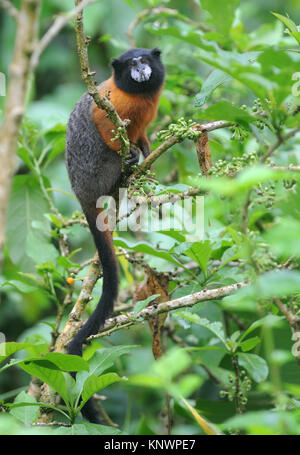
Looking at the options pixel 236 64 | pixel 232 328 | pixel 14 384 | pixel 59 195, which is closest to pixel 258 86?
pixel 236 64

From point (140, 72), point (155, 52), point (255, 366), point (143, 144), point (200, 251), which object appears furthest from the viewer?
point (155, 52)

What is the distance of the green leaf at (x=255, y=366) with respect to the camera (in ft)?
7.72

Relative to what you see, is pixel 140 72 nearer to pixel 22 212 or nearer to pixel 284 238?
pixel 22 212

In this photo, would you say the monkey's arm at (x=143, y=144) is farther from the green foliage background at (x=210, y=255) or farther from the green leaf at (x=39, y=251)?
the green leaf at (x=39, y=251)

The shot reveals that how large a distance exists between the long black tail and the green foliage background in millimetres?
133

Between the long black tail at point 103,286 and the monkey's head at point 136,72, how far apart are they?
0.96m

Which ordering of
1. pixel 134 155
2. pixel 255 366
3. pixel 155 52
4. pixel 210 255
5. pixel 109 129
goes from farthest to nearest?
pixel 155 52 → pixel 109 129 → pixel 134 155 → pixel 210 255 → pixel 255 366

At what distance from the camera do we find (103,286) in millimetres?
3107

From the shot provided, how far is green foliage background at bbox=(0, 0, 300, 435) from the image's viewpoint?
4.36ft

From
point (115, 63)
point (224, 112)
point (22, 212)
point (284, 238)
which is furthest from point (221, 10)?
point (22, 212)

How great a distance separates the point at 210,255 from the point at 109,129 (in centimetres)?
133

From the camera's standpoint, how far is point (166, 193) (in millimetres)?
2656

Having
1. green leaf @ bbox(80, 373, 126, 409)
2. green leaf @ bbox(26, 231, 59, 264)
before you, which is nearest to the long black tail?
green leaf @ bbox(26, 231, 59, 264)
